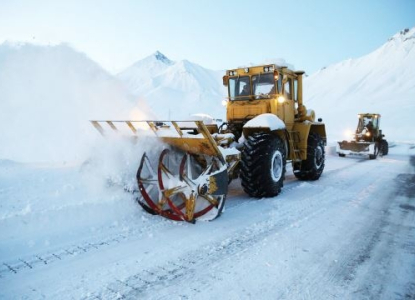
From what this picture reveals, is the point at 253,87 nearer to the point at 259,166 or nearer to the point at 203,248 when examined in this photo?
the point at 259,166

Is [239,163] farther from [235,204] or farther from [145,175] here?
[145,175]

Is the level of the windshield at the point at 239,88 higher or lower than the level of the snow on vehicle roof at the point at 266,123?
higher

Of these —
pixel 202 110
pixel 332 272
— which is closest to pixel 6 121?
pixel 332 272

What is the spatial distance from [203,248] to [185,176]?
124 cm

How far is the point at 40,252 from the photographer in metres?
3.38

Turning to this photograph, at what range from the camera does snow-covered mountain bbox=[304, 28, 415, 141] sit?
48344 millimetres

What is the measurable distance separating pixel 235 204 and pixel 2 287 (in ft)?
11.5

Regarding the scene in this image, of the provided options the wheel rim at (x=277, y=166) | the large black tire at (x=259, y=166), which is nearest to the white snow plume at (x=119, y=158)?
the large black tire at (x=259, y=166)

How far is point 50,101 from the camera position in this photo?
46.0 feet

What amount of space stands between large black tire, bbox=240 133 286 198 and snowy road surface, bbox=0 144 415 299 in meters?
0.23

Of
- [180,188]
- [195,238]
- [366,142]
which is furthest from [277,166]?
[366,142]

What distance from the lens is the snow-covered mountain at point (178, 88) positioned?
63.8 meters

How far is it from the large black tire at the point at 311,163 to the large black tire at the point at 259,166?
7.56ft

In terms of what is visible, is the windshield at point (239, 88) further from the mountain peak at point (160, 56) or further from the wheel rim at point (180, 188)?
the mountain peak at point (160, 56)
